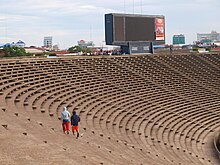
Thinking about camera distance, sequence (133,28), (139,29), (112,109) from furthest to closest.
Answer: (139,29) < (133,28) < (112,109)

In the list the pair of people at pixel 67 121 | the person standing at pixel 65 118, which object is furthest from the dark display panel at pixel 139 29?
the person standing at pixel 65 118

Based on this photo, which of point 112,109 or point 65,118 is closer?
point 65,118

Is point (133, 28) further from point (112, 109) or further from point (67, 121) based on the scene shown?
point (67, 121)

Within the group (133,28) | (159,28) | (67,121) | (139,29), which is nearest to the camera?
(67,121)

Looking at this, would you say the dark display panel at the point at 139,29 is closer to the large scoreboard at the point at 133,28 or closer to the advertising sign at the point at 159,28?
the large scoreboard at the point at 133,28

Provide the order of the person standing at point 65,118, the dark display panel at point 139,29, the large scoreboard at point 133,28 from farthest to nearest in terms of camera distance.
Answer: the dark display panel at point 139,29 → the large scoreboard at point 133,28 → the person standing at point 65,118

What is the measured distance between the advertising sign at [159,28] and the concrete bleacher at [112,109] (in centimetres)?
492

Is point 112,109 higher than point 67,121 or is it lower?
lower

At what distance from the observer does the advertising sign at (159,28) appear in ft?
162

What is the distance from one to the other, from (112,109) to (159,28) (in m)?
25.5

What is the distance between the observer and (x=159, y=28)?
4956cm

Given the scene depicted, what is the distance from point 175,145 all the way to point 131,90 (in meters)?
10.3

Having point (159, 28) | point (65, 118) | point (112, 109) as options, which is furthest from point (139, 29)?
point (65, 118)

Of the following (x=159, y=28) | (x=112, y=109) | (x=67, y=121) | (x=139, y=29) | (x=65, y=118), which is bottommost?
(x=112, y=109)
